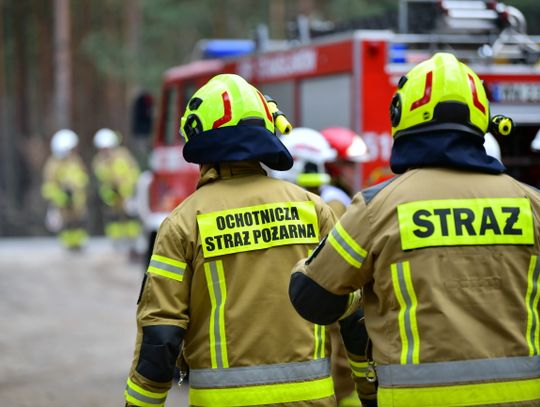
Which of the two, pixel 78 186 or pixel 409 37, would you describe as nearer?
pixel 409 37

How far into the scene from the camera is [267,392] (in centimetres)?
381

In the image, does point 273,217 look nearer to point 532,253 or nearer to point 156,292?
point 156,292

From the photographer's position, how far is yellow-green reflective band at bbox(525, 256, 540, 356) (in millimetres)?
3291

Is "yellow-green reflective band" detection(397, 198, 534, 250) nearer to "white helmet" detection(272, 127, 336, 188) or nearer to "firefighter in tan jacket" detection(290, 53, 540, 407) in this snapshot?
"firefighter in tan jacket" detection(290, 53, 540, 407)

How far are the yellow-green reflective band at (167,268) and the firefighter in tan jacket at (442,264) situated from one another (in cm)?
54

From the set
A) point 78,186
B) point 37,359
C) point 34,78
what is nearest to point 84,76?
point 34,78

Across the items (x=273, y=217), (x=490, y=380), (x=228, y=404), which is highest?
(x=273, y=217)

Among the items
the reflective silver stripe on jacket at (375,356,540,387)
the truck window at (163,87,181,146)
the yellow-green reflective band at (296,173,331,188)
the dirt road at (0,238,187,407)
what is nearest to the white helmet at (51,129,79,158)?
the dirt road at (0,238,187,407)

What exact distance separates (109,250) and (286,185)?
1693cm

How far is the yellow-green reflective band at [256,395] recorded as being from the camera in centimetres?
379

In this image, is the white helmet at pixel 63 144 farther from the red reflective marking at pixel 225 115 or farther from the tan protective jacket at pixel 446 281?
the tan protective jacket at pixel 446 281

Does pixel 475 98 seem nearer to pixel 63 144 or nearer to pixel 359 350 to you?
pixel 359 350

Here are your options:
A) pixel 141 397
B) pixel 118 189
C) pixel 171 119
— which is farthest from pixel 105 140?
pixel 141 397

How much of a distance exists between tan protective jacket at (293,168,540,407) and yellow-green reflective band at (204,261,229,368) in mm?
576
